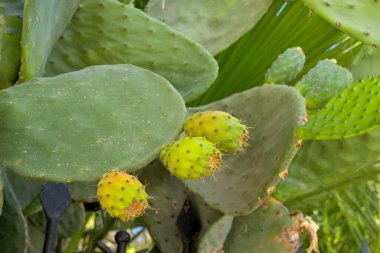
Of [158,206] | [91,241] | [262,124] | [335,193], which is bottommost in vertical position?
[91,241]

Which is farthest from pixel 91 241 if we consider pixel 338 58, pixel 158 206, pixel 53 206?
pixel 338 58

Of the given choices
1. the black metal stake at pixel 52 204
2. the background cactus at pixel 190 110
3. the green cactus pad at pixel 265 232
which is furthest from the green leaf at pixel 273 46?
the black metal stake at pixel 52 204

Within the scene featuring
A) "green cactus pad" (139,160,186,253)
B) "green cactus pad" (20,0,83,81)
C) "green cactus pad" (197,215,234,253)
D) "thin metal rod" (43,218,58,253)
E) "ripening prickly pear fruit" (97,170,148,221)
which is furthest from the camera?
"green cactus pad" (139,160,186,253)

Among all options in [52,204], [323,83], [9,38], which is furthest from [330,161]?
[9,38]

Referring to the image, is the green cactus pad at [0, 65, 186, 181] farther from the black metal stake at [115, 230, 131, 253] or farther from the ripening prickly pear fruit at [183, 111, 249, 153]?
the black metal stake at [115, 230, 131, 253]

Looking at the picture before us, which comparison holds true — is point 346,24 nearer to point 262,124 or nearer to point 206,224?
point 262,124

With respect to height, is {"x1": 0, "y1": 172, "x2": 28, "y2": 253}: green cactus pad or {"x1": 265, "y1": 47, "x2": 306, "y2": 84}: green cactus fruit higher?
{"x1": 265, "y1": 47, "x2": 306, "y2": 84}: green cactus fruit

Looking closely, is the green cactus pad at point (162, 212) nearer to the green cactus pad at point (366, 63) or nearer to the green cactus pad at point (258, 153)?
the green cactus pad at point (258, 153)

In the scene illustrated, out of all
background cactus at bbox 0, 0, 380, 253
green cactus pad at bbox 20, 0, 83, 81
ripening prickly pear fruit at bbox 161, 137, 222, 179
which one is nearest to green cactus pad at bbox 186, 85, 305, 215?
background cactus at bbox 0, 0, 380, 253
